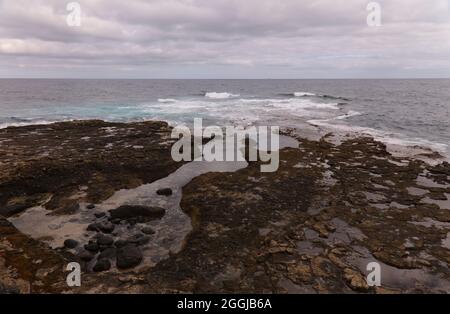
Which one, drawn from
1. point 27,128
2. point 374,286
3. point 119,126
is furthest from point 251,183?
point 27,128

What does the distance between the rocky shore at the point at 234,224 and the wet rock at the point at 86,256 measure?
0.11 feet

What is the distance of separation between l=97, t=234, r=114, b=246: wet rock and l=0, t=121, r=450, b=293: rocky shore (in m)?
0.05

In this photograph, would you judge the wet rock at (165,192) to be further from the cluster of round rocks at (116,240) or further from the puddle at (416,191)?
the puddle at (416,191)

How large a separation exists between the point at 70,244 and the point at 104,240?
3.51 ft

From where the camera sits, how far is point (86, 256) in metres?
10.5

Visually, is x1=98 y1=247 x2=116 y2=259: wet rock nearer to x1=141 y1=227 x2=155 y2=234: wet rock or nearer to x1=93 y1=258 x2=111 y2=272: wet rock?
x1=93 y1=258 x2=111 y2=272: wet rock

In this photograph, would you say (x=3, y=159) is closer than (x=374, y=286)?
No

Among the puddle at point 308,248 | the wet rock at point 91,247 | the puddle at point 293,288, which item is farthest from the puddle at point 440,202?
the wet rock at point 91,247

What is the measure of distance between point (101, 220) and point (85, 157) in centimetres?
806

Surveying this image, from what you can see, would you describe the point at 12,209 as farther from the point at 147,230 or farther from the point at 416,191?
the point at 416,191

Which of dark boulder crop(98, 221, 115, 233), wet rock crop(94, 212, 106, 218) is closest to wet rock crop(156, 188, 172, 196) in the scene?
wet rock crop(94, 212, 106, 218)

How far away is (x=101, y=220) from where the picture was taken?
42.8 ft

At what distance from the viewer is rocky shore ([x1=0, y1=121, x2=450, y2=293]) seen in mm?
9562
